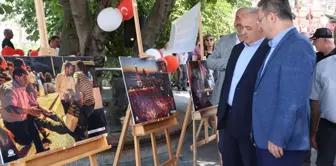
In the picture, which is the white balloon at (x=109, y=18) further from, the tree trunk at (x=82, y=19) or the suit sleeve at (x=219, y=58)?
the suit sleeve at (x=219, y=58)

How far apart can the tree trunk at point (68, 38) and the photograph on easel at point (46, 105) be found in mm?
2502

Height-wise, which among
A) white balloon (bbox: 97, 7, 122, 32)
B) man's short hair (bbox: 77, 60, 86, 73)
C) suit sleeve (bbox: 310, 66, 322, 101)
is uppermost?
white balloon (bbox: 97, 7, 122, 32)

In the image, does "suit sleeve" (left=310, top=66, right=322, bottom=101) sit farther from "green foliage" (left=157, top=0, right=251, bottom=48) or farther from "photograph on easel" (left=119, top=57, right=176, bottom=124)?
"green foliage" (left=157, top=0, right=251, bottom=48)

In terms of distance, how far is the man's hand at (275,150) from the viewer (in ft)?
6.73

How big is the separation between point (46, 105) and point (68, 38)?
3030mm

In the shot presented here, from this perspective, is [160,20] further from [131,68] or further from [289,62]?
[289,62]

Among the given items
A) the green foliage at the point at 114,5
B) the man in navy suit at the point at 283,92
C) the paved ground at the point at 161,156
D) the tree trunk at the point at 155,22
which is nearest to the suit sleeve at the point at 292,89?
the man in navy suit at the point at 283,92

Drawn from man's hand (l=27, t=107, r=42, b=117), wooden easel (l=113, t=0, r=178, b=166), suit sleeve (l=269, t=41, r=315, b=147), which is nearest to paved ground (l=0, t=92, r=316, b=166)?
wooden easel (l=113, t=0, r=178, b=166)

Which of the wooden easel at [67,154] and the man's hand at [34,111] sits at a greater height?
the man's hand at [34,111]

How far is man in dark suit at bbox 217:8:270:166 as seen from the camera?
251cm

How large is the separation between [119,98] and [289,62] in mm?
4377

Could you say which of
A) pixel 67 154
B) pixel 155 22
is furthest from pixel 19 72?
pixel 155 22

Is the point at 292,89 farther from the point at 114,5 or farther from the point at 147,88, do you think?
the point at 114,5

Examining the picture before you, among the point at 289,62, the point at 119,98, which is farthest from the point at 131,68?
the point at 119,98
